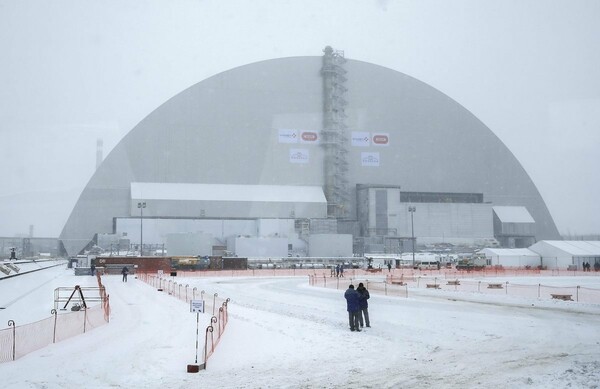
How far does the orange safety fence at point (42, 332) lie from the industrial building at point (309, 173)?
57062 millimetres

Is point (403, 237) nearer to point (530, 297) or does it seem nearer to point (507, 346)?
point (530, 297)

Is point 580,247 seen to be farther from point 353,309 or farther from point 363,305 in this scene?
point 353,309

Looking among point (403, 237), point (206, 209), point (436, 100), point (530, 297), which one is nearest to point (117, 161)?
point (206, 209)

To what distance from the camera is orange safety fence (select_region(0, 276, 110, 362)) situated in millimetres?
13905

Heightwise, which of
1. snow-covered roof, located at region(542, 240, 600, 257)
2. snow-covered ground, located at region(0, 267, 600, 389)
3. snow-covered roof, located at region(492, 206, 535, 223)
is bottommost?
snow-covered ground, located at region(0, 267, 600, 389)

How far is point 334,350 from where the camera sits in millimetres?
14352

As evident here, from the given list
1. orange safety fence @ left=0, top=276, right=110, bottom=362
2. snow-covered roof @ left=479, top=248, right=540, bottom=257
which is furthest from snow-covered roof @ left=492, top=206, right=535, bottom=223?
orange safety fence @ left=0, top=276, right=110, bottom=362

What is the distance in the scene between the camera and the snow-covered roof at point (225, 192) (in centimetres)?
8269

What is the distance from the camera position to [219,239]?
84000mm

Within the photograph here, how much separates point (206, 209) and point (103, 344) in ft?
226

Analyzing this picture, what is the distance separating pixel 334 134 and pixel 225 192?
1836 cm

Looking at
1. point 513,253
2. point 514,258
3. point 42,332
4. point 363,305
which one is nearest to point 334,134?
point 513,253

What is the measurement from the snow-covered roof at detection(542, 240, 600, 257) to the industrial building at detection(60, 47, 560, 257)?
22479 millimetres

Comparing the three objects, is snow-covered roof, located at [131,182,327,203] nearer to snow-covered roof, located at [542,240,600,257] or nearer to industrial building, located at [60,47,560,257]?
industrial building, located at [60,47,560,257]
